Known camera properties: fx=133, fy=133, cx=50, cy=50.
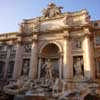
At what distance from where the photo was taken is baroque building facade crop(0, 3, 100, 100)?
13.9 m

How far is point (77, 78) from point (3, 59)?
10007 millimetres

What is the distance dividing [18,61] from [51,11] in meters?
7.77

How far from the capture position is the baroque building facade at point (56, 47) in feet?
45.5

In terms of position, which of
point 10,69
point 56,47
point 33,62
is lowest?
point 10,69

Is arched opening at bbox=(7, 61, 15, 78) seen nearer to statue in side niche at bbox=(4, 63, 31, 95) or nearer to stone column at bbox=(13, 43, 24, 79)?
stone column at bbox=(13, 43, 24, 79)

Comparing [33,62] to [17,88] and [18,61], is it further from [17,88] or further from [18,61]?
[17,88]

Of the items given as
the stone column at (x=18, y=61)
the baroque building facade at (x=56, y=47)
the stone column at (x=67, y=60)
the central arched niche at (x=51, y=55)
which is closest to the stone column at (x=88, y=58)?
the baroque building facade at (x=56, y=47)

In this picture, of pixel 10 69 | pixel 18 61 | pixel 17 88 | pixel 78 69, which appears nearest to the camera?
pixel 17 88

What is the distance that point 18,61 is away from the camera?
16.1 metres

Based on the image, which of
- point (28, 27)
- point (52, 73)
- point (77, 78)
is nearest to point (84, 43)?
point (77, 78)

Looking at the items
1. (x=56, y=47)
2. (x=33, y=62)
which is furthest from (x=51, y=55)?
(x=33, y=62)

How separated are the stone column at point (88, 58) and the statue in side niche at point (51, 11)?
539 cm

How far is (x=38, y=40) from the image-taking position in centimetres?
1648

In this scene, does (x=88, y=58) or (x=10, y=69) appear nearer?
(x=88, y=58)
